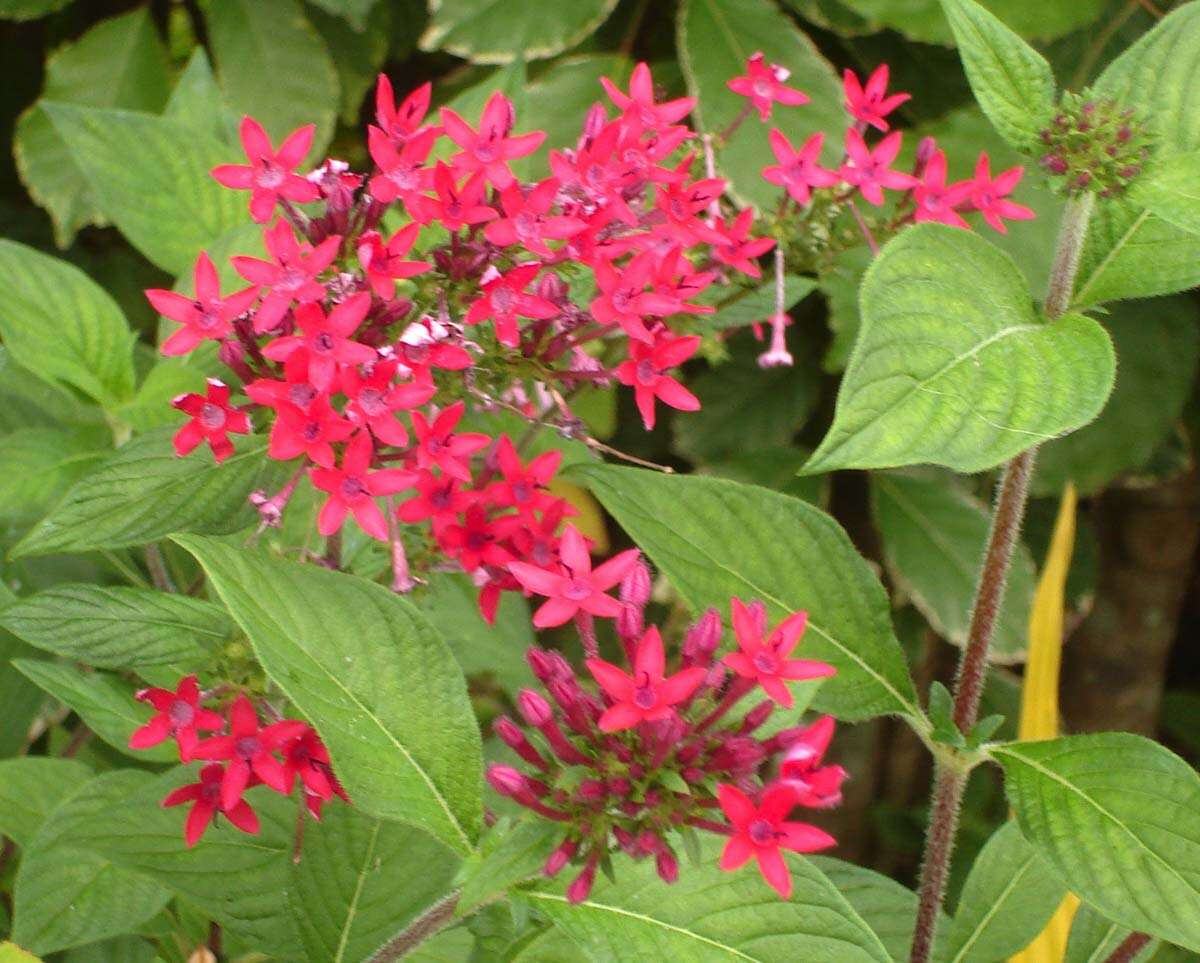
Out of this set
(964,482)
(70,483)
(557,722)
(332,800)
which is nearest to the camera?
(557,722)

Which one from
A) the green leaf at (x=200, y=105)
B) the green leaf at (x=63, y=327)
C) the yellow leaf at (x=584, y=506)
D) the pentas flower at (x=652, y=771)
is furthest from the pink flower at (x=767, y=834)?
the yellow leaf at (x=584, y=506)

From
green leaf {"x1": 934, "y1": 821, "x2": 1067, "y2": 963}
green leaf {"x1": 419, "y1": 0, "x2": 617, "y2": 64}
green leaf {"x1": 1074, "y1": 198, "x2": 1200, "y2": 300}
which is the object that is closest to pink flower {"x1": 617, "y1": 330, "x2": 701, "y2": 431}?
green leaf {"x1": 1074, "y1": 198, "x2": 1200, "y2": 300}

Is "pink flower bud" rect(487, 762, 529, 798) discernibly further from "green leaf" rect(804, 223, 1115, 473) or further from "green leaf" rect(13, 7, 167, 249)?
"green leaf" rect(13, 7, 167, 249)

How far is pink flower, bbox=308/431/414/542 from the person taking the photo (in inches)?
25.7

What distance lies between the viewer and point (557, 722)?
2.08 feet

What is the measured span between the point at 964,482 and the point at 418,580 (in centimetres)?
104

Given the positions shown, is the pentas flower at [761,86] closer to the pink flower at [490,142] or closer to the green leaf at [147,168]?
the pink flower at [490,142]

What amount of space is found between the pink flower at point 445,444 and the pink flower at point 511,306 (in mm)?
41

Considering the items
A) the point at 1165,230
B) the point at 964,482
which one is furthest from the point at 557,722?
the point at 964,482

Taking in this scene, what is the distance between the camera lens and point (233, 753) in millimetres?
669

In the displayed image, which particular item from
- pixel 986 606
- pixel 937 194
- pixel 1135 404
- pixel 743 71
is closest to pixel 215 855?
pixel 986 606

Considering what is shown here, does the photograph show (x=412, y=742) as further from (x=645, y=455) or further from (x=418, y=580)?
(x=645, y=455)

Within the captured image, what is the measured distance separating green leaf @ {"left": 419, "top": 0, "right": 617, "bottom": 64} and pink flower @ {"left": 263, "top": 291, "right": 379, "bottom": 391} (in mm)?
854

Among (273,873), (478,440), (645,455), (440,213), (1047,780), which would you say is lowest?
(645,455)
